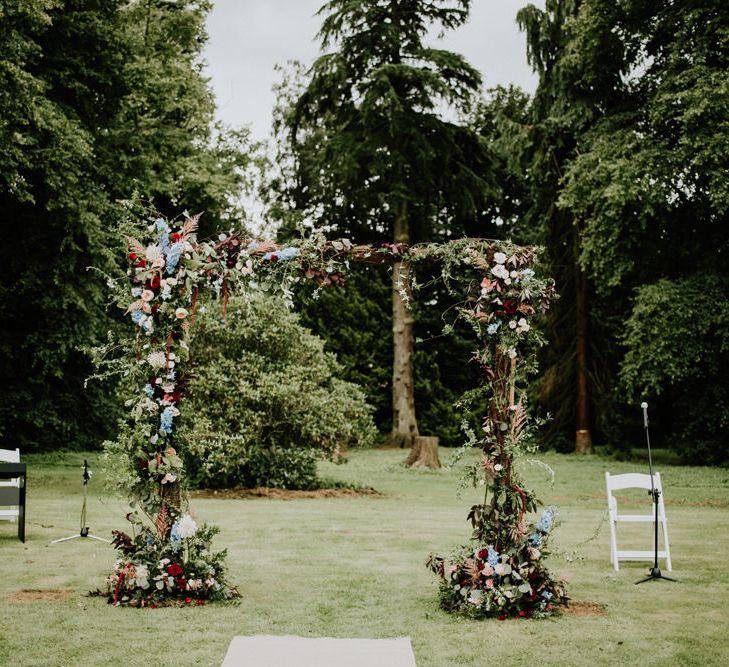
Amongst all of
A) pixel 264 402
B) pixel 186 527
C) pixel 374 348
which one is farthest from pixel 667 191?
pixel 186 527

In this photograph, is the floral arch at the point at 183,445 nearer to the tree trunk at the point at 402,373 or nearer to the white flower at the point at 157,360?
the white flower at the point at 157,360

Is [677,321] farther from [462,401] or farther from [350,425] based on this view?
[462,401]

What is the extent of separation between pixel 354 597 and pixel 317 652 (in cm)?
180

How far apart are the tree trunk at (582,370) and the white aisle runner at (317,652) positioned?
20748 millimetres

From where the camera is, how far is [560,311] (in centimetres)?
2656

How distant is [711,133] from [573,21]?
5796 mm

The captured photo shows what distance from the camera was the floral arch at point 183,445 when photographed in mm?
6977

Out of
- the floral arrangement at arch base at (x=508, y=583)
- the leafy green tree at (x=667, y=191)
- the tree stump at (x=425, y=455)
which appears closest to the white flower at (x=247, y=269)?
the floral arrangement at arch base at (x=508, y=583)

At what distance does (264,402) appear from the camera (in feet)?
50.4

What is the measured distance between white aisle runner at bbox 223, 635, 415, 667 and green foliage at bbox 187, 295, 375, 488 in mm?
8973

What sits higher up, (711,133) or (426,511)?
(711,133)

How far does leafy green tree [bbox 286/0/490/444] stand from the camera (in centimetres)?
2625

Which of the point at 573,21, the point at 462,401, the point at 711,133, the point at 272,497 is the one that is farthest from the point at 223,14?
the point at 462,401

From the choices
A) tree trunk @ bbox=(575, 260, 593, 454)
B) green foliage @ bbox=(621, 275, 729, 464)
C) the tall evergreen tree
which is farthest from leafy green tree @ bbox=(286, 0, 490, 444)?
green foliage @ bbox=(621, 275, 729, 464)
